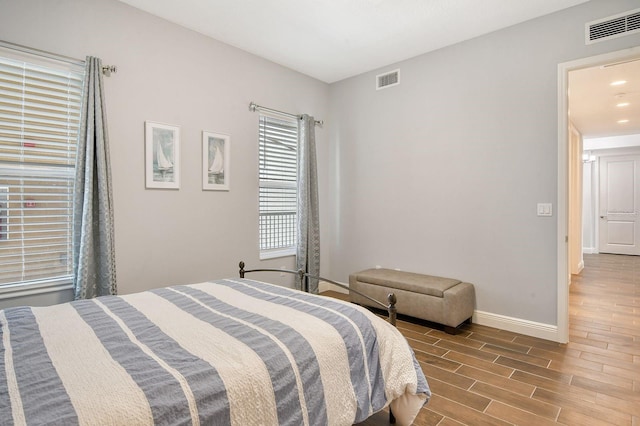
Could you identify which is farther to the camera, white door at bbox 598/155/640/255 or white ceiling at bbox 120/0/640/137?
white door at bbox 598/155/640/255

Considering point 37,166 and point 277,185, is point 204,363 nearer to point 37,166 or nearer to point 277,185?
point 37,166

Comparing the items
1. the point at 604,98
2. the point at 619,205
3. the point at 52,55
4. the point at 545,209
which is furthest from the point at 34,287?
the point at 619,205

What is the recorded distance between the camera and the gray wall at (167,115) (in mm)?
2670

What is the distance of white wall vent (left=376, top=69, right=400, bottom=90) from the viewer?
409 centimetres

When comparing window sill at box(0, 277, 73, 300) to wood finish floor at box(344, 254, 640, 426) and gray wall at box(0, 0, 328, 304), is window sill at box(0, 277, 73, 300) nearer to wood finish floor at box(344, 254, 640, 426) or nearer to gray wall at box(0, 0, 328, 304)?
gray wall at box(0, 0, 328, 304)

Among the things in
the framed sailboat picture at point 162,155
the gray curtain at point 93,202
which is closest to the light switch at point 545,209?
the framed sailboat picture at point 162,155

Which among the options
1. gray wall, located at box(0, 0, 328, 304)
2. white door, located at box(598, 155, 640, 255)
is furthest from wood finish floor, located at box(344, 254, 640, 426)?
white door, located at box(598, 155, 640, 255)

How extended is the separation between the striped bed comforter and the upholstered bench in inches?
63.3

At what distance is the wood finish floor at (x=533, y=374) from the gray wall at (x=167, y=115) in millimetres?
2112

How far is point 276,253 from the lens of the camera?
Answer: 4.21 m

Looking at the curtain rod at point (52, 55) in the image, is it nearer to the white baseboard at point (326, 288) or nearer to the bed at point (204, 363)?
the bed at point (204, 363)

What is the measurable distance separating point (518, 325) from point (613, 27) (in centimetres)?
260

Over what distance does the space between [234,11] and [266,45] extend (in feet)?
2.19

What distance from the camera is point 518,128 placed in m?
3.23
